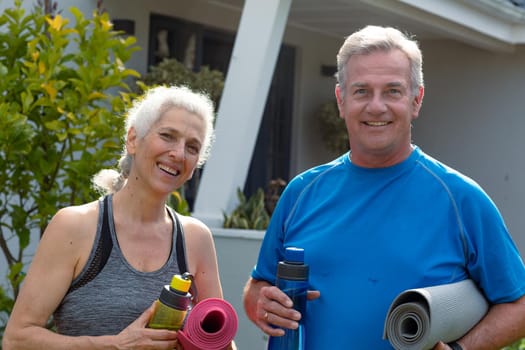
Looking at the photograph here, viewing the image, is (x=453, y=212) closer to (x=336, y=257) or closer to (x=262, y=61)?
(x=336, y=257)

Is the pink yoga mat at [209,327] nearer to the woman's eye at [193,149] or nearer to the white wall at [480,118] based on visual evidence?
the woman's eye at [193,149]

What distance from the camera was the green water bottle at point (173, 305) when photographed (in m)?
2.44

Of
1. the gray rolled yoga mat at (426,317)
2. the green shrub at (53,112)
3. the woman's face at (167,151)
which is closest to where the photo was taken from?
the gray rolled yoga mat at (426,317)

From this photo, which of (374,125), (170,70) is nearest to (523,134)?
(170,70)

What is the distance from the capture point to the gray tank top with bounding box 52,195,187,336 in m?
2.64

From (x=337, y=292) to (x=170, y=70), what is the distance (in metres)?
5.23

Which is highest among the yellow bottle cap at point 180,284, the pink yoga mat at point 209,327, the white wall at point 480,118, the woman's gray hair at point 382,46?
the woman's gray hair at point 382,46

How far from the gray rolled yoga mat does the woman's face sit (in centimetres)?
78

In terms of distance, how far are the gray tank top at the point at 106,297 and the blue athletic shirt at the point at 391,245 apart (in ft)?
1.55

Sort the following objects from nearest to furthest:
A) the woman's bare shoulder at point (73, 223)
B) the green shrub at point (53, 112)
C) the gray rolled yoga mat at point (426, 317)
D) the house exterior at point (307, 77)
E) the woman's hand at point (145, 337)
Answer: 1. the gray rolled yoga mat at point (426, 317)
2. the woman's hand at point (145, 337)
3. the woman's bare shoulder at point (73, 223)
4. the green shrub at point (53, 112)
5. the house exterior at point (307, 77)

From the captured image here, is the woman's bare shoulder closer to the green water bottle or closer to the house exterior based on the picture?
the green water bottle

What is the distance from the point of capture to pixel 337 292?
266 cm

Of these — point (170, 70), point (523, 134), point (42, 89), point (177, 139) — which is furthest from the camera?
point (523, 134)

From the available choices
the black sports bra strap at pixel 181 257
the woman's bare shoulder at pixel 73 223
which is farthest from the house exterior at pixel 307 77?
the woman's bare shoulder at pixel 73 223
